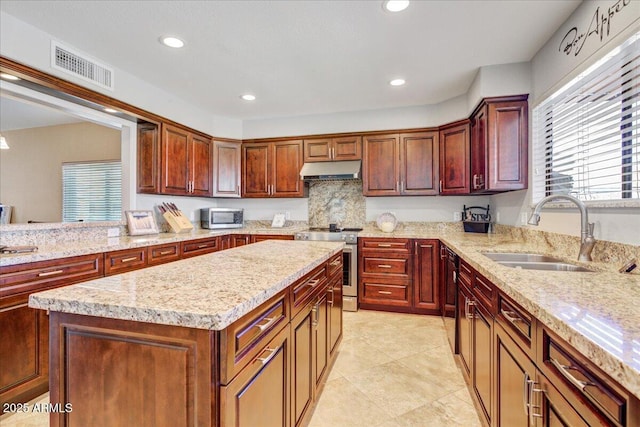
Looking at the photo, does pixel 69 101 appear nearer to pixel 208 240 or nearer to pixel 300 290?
pixel 208 240

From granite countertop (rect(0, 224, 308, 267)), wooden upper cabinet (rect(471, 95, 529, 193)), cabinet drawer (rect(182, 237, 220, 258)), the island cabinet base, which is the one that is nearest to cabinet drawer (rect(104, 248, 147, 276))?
granite countertop (rect(0, 224, 308, 267))

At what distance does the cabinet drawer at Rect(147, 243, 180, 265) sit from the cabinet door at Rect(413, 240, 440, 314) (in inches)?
101

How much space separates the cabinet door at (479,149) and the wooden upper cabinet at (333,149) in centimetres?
135

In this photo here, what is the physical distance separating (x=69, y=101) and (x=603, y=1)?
13.0 feet

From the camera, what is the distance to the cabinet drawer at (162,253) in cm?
283

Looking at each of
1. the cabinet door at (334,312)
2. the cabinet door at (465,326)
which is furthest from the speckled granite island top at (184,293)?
the cabinet door at (465,326)

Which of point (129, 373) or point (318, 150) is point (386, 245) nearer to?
point (318, 150)

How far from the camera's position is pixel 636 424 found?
23.9 inches

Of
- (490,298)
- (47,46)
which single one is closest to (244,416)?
(490,298)

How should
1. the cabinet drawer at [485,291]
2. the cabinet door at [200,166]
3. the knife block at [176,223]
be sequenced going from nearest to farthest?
the cabinet drawer at [485,291]
the knife block at [176,223]
the cabinet door at [200,166]

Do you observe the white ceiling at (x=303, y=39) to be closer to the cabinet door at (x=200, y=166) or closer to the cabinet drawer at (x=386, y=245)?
the cabinet door at (x=200, y=166)

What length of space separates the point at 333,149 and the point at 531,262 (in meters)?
2.68

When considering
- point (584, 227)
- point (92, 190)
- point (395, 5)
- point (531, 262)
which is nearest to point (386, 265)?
point (531, 262)

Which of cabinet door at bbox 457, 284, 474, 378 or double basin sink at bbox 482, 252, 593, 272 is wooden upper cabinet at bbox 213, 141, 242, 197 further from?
double basin sink at bbox 482, 252, 593, 272
